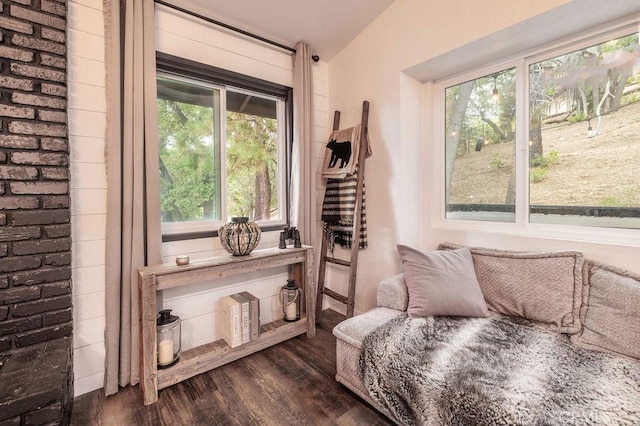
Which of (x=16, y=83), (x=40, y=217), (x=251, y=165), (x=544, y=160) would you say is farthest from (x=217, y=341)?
(x=544, y=160)

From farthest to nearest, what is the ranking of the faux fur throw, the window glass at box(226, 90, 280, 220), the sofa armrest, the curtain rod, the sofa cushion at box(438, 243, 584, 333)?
the window glass at box(226, 90, 280, 220)
the curtain rod
the sofa armrest
the sofa cushion at box(438, 243, 584, 333)
the faux fur throw

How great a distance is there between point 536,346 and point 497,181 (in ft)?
3.88

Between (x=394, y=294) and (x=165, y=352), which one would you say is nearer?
(x=165, y=352)

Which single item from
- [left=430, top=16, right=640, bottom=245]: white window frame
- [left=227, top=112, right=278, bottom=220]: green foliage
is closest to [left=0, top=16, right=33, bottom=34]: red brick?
[left=227, top=112, right=278, bottom=220]: green foliage

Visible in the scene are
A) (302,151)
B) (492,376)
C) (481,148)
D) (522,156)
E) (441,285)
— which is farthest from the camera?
(302,151)

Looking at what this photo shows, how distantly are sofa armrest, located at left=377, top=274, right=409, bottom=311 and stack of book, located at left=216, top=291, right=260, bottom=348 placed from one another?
0.89 metres

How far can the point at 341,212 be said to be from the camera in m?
2.56

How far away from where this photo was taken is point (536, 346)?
55.4 inches

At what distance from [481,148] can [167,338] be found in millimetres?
2598

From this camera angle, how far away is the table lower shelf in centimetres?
175

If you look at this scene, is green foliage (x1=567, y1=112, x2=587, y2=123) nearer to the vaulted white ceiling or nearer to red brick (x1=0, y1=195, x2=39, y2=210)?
the vaulted white ceiling

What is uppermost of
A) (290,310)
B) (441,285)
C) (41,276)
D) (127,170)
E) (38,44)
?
(38,44)

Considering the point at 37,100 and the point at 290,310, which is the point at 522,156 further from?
the point at 37,100

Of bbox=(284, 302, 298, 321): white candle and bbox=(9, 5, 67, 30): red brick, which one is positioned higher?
bbox=(9, 5, 67, 30): red brick
